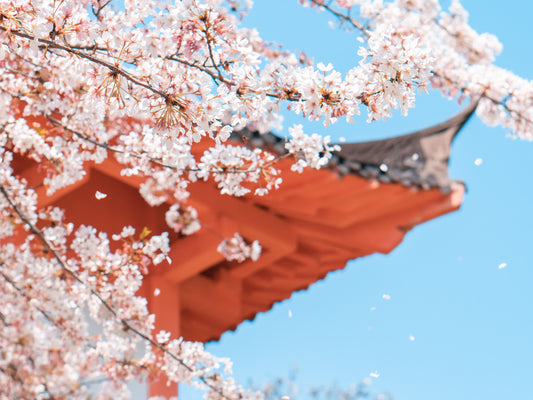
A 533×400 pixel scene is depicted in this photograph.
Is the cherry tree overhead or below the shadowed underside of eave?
below

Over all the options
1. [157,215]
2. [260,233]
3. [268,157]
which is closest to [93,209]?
[157,215]

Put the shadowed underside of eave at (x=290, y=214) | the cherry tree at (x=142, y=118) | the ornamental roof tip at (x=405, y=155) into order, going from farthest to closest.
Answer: the shadowed underside of eave at (x=290, y=214) < the ornamental roof tip at (x=405, y=155) < the cherry tree at (x=142, y=118)

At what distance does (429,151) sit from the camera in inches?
168

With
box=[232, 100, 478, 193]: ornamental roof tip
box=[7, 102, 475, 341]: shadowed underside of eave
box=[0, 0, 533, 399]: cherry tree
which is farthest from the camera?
box=[7, 102, 475, 341]: shadowed underside of eave

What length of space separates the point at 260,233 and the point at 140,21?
2604 mm

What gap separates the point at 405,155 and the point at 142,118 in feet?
6.93

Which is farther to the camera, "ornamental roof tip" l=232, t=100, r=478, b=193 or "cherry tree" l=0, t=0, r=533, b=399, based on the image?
"ornamental roof tip" l=232, t=100, r=478, b=193

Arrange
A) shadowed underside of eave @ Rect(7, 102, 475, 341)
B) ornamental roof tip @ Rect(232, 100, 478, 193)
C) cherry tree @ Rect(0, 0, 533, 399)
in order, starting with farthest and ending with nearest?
shadowed underside of eave @ Rect(7, 102, 475, 341) < ornamental roof tip @ Rect(232, 100, 478, 193) < cherry tree @ Rect(0, 0, 533, 399)

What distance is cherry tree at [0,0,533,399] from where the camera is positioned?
1509mm

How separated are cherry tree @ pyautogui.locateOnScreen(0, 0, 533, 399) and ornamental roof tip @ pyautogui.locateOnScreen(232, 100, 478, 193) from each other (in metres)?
0.20

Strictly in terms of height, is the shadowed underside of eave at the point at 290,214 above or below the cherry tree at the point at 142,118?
above

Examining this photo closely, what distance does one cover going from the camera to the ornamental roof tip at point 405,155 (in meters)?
3.40

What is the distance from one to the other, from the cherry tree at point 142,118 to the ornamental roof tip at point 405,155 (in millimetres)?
197

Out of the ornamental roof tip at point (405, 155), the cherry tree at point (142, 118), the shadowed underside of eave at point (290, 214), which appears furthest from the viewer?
the shadowed underside of eave at point (290, 214)
